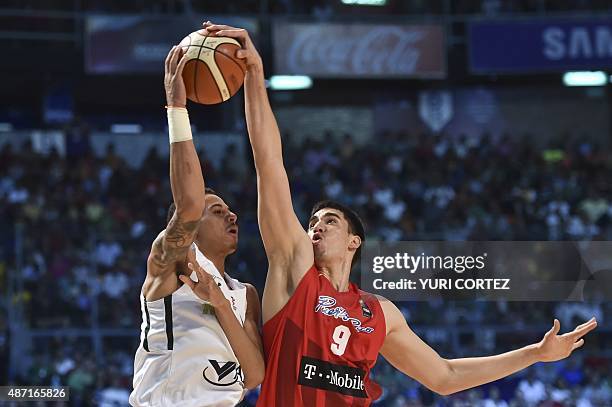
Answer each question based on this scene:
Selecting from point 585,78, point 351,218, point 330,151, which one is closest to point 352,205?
point 330,151

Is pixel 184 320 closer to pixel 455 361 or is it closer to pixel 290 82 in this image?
pixel 455 361

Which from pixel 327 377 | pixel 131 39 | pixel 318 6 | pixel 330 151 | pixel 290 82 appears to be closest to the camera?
pixel 327 377

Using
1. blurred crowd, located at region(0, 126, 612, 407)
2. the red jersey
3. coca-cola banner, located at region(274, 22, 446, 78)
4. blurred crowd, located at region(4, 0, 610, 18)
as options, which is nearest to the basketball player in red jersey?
the red jersey

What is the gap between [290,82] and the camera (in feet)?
74.4

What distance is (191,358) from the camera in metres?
4.95

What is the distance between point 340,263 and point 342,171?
14.4 metres

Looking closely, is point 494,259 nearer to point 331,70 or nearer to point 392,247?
point 392,247

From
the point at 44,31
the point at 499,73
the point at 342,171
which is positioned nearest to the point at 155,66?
the point at 44,31

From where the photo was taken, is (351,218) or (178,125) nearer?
(178,125)

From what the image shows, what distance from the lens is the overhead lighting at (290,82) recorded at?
2194 cm

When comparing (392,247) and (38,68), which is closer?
(392,247)

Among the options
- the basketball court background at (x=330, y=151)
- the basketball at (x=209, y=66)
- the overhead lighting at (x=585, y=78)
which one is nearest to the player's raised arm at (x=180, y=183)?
the basketball at (x=209, y=66)

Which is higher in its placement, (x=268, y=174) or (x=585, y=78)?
(x=585, y=78)

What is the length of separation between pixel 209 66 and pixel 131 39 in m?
15.4
